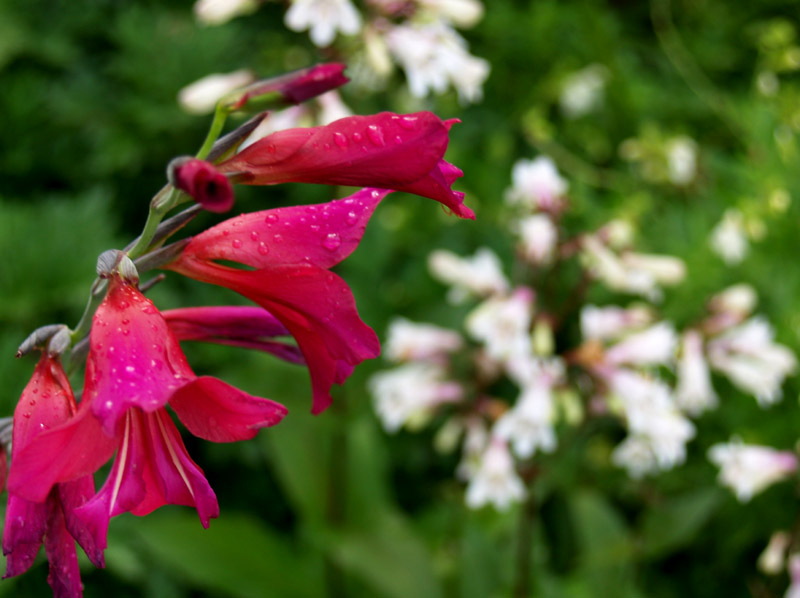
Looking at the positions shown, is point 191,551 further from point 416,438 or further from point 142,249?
point 142,249

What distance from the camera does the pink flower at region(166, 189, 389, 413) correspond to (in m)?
0.60

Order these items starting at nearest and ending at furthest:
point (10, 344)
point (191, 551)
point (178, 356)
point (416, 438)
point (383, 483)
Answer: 1. point (178, 356)
2. point (10, 344)
3. point (191, 551)
4. point (383, 483)
5. point (416, 438)

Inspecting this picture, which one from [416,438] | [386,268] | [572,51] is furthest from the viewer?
[572,51]

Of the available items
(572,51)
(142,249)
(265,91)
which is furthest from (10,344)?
(572,51)

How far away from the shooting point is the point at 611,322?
72.2 inches

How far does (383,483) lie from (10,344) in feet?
3.60

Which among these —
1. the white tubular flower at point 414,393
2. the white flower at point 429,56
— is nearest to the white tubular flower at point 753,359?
the white tubular flower at point 414,393

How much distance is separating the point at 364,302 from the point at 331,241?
1.69 metres

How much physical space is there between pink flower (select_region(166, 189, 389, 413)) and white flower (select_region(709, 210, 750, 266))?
179 centimetres

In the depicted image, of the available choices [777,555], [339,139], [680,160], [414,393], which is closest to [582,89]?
[680,160]

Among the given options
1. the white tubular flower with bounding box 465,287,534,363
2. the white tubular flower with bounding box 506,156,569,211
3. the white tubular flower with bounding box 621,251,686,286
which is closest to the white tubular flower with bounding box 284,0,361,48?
the white tubular flower with bounding box 506,156,569,211

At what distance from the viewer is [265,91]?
60cm

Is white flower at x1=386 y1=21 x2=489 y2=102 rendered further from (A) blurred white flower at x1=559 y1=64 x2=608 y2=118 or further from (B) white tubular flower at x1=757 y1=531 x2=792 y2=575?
(A) blurred white flower at x1=559 y1=64 x2=608 y2=118

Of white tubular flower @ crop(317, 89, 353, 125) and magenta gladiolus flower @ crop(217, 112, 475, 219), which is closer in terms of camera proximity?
magenta gladiolus flower @ crop(217, 112, 475, 219)
